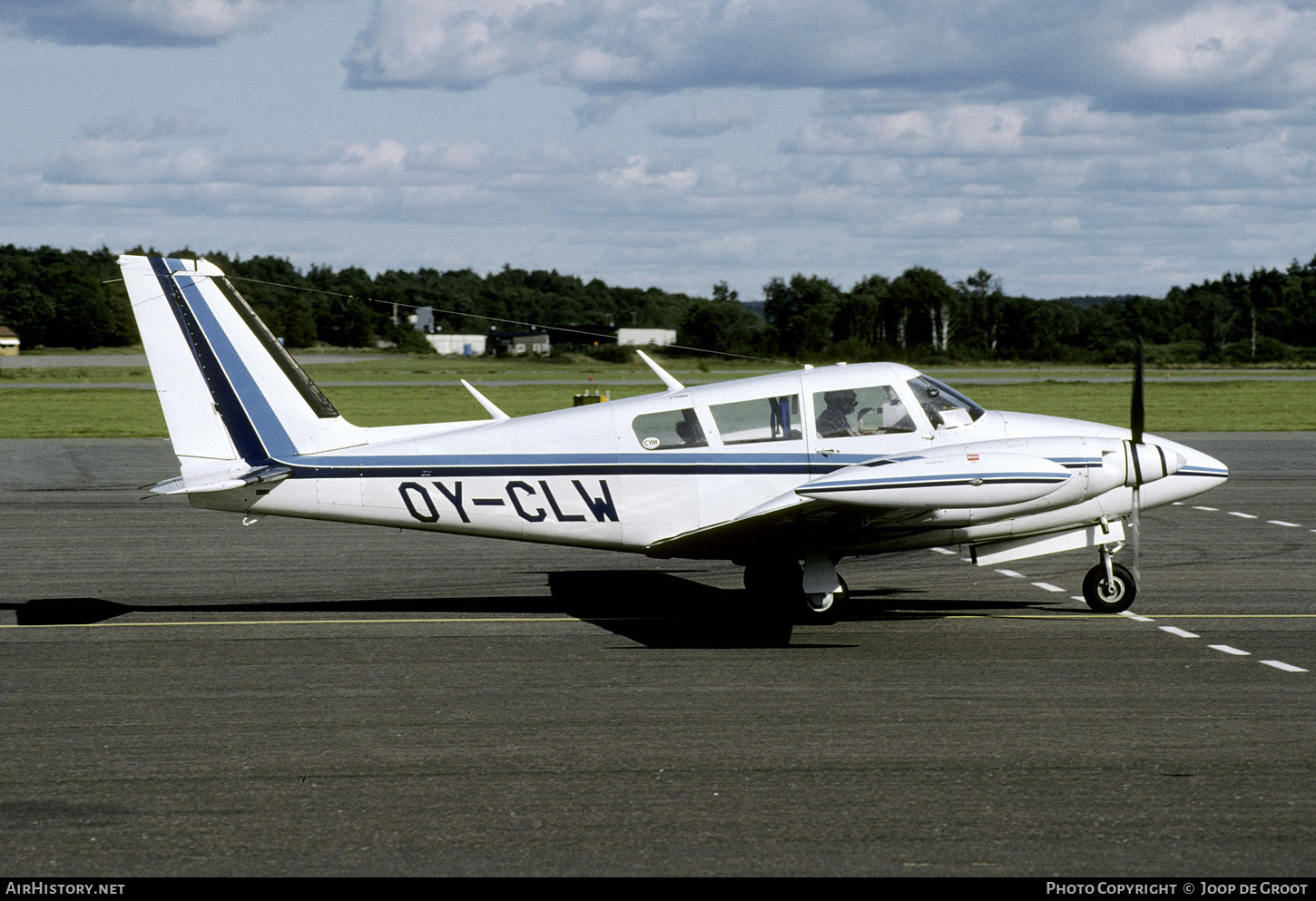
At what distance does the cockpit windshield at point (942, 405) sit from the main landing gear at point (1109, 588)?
1.84 m

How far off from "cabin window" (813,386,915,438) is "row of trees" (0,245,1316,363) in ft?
192

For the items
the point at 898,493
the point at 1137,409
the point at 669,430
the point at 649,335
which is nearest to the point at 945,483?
the point at 898,493

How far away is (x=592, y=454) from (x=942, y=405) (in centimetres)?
338

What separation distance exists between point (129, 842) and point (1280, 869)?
5.48 metres

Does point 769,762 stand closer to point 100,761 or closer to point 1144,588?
point 100,761

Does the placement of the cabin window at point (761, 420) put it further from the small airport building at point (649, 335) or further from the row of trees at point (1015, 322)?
the small airport building at point (649, 335)

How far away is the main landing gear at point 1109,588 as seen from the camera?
11.8 m

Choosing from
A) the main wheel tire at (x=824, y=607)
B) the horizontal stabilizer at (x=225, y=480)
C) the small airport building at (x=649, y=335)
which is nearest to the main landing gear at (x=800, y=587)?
the main wheel tire at (x=824, y=607)

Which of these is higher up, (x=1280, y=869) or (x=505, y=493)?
(x=505, y=493)

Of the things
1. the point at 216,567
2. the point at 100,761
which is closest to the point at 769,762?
the point at 100,761

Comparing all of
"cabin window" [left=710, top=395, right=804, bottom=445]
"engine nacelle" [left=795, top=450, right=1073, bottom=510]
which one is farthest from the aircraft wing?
"cabin window" [left=710, top=395, right=804, bottom=445]

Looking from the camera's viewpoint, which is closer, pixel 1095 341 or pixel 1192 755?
pixel 1192 755
